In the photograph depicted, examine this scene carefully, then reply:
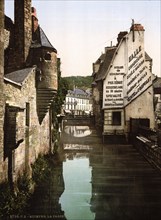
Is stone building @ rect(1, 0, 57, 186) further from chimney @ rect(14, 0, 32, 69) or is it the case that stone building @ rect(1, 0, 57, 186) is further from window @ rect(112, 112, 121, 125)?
window @ rect(112, 112, 121, 125)

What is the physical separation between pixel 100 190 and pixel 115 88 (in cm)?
1644

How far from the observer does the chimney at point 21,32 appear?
51.7 ft

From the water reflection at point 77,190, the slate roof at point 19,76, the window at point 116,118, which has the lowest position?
the water reflection at point 77,190

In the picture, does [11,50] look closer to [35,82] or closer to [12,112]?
[35,82]

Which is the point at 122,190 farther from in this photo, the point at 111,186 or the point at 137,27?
the point at 137,27

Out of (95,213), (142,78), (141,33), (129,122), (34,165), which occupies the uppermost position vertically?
(141,33)

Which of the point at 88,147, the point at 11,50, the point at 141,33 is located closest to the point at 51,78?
the point at 11,50

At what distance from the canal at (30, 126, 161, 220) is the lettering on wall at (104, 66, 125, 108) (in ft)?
26.8

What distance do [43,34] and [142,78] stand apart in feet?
45.6

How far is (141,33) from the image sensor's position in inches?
1089

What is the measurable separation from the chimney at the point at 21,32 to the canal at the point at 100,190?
7.26 m

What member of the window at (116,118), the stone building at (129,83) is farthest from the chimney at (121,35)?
the window at (116,118)

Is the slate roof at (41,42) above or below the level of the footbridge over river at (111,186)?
above

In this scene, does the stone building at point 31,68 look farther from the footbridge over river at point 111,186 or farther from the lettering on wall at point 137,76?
the lettering on wall at point 137,76
